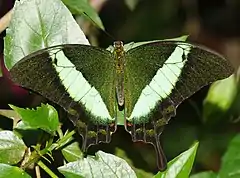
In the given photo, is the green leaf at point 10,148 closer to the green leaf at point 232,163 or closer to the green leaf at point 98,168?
the green leaf at point 98,168

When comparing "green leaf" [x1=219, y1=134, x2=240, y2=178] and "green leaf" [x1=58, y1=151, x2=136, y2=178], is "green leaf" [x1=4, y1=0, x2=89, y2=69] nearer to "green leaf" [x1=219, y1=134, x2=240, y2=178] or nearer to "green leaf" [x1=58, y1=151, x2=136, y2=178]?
"green leaf" [x1=58, y1=151, x2=136, y2=178]

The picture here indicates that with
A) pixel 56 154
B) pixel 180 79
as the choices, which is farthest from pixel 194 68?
pixel 56 154

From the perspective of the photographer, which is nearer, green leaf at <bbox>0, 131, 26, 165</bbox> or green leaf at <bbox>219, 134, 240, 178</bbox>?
green leaf at <bbox>0, 131, 26, 165</bbox>

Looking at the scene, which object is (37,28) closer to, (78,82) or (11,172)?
(78,82)

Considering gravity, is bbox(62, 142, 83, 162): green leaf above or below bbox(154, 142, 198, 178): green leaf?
above

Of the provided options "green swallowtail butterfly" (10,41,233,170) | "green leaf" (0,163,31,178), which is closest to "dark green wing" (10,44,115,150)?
"green swallowtail butterfly" (10,41,233,170)

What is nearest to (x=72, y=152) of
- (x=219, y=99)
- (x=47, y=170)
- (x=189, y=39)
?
(x=47, y=170)
